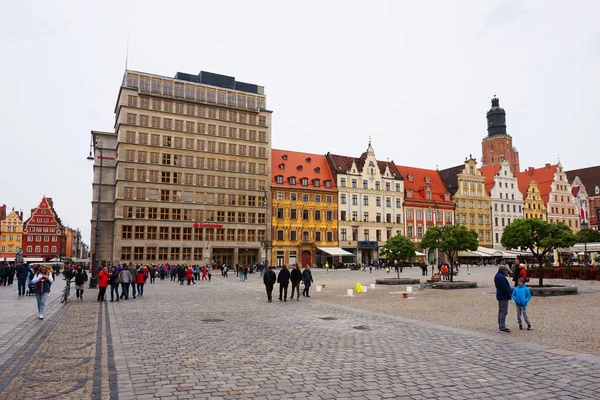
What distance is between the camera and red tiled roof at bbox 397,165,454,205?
8181cm

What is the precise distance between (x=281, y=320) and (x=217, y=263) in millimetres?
54337

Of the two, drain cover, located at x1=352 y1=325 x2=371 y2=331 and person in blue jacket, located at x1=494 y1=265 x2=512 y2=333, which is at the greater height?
person in blue jacket, located at x1=494 y1=265 x2=512 y2=333

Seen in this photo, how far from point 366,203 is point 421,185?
13949 mm

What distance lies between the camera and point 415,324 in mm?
13305

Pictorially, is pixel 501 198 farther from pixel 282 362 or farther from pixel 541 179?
pixel 282 362

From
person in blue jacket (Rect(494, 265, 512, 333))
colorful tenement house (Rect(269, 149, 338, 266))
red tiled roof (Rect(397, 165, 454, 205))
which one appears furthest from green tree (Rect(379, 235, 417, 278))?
red tiled roof (Rect(397, 165, 454, 205))

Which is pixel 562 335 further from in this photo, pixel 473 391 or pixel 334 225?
pixel 334 225

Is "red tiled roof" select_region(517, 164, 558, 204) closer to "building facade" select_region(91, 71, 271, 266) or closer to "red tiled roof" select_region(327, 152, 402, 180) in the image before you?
"red tiled roof" select_region(327, 152, 402, 180)

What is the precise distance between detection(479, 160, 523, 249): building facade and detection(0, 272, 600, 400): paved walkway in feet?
261

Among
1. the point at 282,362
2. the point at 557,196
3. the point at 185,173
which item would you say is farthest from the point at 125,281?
the point at 557,196

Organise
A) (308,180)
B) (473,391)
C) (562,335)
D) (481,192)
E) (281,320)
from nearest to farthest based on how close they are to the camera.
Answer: (473,391), (562,335), (281,320), (308,180), (481,192)

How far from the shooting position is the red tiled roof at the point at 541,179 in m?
93.1

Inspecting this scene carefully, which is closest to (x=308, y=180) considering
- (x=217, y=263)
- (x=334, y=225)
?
(x=334, y=225)

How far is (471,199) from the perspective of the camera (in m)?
84.1
